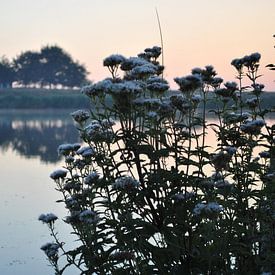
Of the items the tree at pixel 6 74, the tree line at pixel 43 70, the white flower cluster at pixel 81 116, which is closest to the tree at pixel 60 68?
the tree line at pixel 43 70

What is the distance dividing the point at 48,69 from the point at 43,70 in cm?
101

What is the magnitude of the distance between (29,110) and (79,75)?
28019 millimetres

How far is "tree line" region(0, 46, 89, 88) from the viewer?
99750 millimetres

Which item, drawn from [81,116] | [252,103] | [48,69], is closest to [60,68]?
[48,69]

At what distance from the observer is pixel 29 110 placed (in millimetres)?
75750

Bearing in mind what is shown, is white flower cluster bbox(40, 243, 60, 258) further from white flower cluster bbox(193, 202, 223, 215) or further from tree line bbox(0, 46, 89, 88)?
tree line bbox(0, 46, 89, 88)

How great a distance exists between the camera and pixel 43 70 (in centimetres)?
10131

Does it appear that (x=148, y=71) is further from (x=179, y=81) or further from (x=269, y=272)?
(x=269, y=272)

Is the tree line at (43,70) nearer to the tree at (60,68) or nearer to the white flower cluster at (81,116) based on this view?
the tree at (60,68)

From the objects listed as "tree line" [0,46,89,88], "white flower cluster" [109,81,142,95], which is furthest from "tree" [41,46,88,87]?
"white flower cluster" [109,81,142,95]

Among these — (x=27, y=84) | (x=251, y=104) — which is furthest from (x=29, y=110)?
(x=251, y=104)

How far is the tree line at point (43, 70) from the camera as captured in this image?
327 ft

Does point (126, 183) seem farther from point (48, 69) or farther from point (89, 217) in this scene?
point (48, 69)

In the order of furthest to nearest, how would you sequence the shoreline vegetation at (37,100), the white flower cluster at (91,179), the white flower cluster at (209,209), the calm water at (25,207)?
the shoreline vegetation at (37,100)
the calm water at (25,207)
the white flower cluster at (91,179)
the white flower cluster at (209,209)
